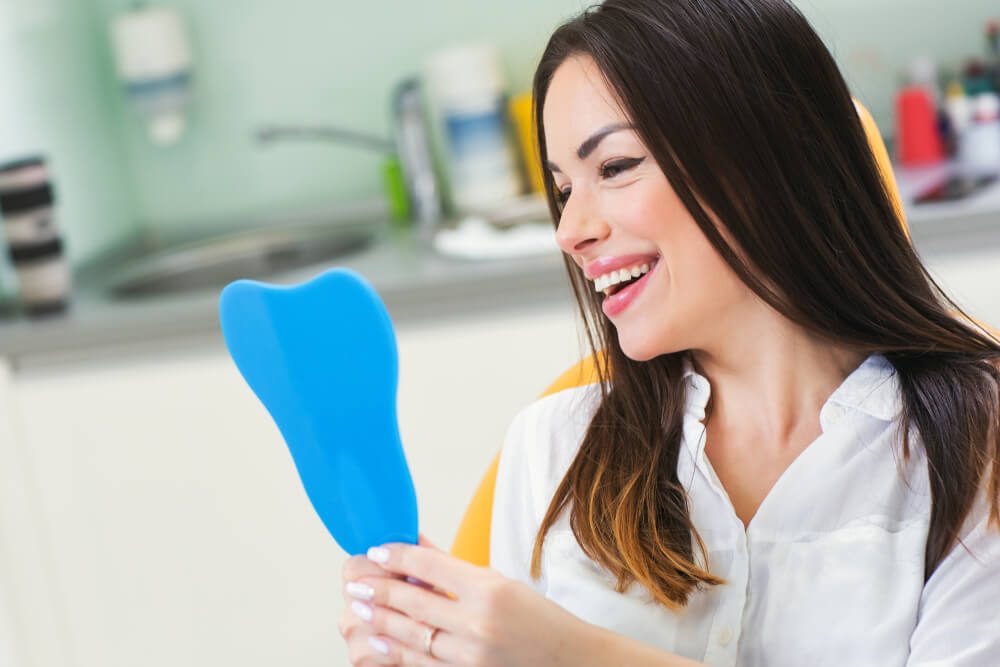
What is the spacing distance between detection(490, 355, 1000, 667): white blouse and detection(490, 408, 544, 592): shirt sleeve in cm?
4

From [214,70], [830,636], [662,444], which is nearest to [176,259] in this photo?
[214,70]

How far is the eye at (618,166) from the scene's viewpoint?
1.19 metres

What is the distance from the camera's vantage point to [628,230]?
3.91ft

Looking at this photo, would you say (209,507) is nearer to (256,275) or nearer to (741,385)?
(256,275)

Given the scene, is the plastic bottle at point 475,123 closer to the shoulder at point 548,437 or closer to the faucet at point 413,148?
the faucet at point 413,148

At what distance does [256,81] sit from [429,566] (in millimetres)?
2056

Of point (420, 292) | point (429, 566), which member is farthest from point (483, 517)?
point (420, 292)

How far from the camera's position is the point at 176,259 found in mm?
2744

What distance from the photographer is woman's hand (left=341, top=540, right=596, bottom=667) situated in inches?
38.2

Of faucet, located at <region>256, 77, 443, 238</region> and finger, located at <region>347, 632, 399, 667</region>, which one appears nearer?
finger, located at <region>347, 632, 399, 667</region>

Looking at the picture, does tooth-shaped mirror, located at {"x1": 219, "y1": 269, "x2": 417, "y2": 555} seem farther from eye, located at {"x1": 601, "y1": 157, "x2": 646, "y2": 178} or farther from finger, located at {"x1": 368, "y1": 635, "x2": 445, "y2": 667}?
eye, located at {"x1": 601, "y1": 157, "x2": 646, "y2": 178}

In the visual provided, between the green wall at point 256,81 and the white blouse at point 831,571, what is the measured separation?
1.52m

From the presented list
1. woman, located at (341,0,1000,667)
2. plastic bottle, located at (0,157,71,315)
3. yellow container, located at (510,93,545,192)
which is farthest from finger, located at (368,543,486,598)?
yellow container, located at (510,93,545,192)

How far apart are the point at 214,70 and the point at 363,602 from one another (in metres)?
2.07
